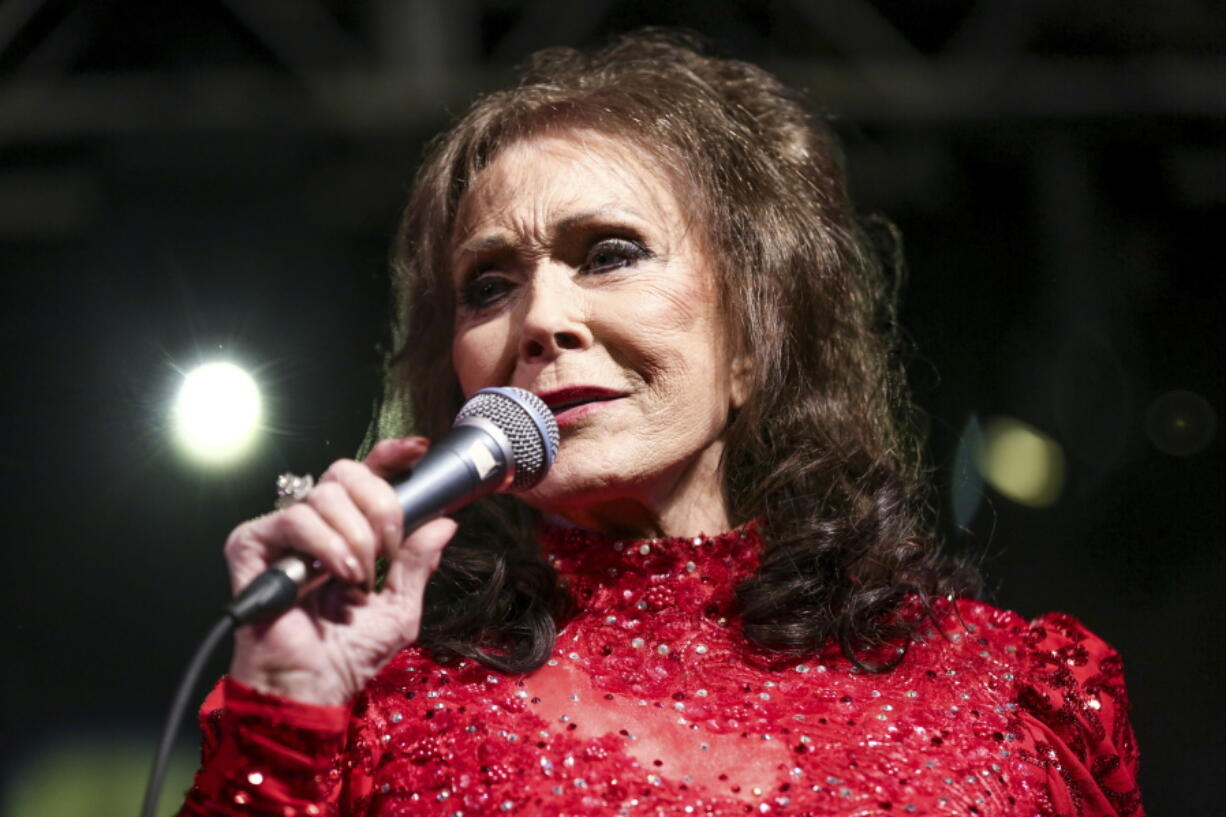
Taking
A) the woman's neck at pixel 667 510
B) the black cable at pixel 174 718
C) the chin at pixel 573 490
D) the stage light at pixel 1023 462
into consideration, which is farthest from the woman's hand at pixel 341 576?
the stage light at pixel 1023 462

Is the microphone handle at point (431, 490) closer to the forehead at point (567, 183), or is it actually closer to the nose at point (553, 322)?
the nose at point (553, 322)

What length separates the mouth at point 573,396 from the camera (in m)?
1.72

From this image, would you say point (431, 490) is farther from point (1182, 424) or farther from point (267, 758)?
point (1182, 424)

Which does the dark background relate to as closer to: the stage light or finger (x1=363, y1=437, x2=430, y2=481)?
the stage light

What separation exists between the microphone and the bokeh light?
71.5 inches

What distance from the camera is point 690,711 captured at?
1.65 m

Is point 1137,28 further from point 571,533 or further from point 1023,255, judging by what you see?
point 571,533

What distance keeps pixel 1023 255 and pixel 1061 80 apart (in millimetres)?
401

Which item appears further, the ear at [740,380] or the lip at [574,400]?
the ear at [740,380]

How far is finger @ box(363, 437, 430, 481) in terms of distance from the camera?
1245mm

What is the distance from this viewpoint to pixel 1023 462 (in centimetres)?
283

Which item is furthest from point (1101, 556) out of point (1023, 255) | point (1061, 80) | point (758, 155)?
point (758, 155)

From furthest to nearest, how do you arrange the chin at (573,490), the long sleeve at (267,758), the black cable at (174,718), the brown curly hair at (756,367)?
the brown curly hair at (756,367) → the chin at (573,490) → the long sleeve at (267,758) → the black cable at (174,718)

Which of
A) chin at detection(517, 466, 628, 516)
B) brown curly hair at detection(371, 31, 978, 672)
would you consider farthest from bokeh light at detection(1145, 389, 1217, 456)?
chin at detection(517, 466, 628, 516)
